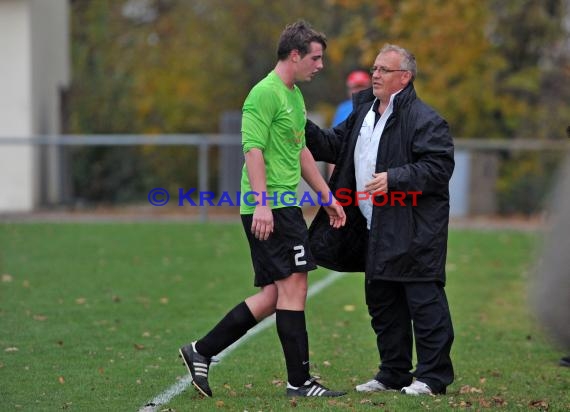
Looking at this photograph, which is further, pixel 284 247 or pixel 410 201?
pixel 410 201

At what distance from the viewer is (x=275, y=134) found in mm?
6379

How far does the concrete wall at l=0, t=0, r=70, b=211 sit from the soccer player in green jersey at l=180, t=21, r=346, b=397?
15.6 m

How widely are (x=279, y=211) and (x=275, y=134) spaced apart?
440mm

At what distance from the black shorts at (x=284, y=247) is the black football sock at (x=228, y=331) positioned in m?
0.29

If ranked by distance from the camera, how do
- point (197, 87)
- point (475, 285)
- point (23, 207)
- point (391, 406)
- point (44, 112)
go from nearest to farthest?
Result: point (391, 406)
point (475, 285)
point (23, 207)
point (44, 112)
point (197, 87)

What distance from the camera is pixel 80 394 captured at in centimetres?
662

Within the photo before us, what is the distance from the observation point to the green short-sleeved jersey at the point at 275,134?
20.6 feet

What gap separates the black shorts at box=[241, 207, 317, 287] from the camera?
6336 mm

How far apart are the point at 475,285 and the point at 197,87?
17.4 metres

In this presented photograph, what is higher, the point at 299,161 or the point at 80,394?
the point at 299,161

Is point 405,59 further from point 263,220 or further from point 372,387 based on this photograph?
point 372,387

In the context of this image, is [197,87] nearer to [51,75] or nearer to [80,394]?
[51,75]

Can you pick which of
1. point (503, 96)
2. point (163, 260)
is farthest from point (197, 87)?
point (163, 260)

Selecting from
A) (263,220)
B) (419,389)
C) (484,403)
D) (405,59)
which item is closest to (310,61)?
(405,59)
